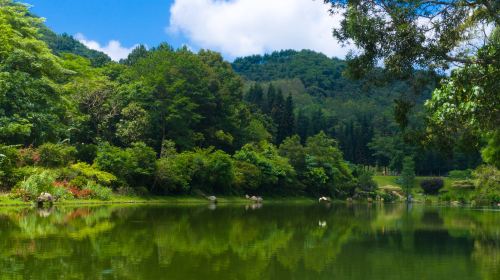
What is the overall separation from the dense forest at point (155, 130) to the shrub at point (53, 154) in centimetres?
7

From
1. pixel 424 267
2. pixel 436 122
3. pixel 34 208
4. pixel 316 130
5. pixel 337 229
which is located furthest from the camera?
pixel 316 130

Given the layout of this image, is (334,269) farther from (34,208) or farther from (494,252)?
(34,208)

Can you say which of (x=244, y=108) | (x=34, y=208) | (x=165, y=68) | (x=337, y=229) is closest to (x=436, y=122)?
(x=337, y=229)

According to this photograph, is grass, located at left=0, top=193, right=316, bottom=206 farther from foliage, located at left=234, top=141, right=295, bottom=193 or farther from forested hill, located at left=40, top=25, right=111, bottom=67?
forested hill, located at left=40, top=25, right=111, bottom=67

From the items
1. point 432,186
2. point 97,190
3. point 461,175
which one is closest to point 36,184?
point 97,190

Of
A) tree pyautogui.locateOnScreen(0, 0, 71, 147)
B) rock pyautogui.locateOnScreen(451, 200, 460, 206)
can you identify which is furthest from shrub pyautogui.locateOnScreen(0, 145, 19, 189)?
rock pyautogui.locateOnScreen(451, 200, 460, 206)

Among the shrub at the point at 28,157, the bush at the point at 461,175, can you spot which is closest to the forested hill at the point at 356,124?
the bush at the point at 461,175

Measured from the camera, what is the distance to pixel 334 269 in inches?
472

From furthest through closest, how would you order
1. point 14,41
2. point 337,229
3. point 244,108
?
1. point 244,108
2. point 14,41
3. point 337,229

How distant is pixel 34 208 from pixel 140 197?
14.7 m

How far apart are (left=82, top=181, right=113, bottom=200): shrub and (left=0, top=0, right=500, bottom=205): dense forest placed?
10cm

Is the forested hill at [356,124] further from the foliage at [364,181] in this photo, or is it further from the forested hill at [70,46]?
the forested hill at [70,46]

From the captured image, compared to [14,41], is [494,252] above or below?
below

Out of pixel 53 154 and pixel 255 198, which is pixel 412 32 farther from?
pixel 255 198
